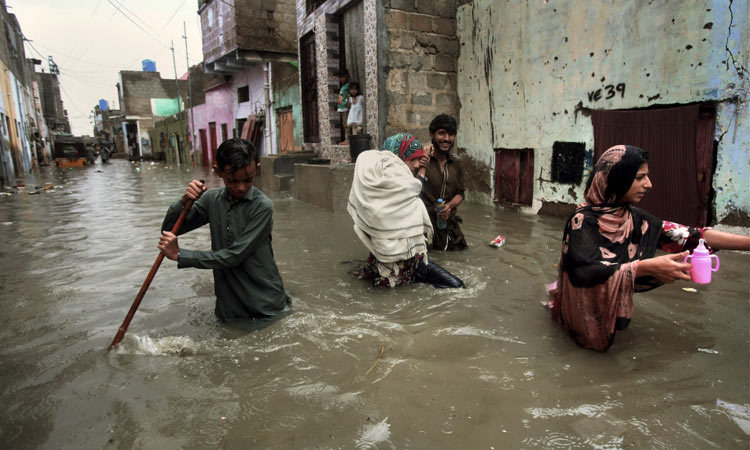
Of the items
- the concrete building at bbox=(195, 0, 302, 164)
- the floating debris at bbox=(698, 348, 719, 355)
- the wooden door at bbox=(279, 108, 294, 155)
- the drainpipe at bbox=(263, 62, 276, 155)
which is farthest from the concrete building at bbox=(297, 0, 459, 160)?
the drainpipe at bbox=(263, 62, 276, 155)

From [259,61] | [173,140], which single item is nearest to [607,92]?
[259,61]

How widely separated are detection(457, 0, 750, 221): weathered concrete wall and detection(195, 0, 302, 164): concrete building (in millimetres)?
8567

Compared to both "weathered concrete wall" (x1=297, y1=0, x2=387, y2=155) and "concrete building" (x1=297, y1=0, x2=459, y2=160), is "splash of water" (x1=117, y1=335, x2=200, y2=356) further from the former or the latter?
"weathered concrete wall" (x1=297, y1=0, x2=387, y2=155)

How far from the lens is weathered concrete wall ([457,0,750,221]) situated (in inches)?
178

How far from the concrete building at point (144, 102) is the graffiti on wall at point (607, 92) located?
42951 millimetres

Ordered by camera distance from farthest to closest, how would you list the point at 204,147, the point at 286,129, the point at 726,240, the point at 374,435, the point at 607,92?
the point at 204,147 → the point at 286,129 → the point at 607,92 → the point at 726,240 → the point at 374,435

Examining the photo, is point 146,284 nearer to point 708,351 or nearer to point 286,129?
point 708,351

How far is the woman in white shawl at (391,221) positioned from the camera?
3588 mm

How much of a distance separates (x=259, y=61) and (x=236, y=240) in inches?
659

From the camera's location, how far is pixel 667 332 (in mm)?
2820

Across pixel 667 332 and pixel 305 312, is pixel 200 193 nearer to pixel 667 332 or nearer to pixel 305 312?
pixel 305 312

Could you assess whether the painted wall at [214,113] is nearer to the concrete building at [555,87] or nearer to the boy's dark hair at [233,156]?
the concrete building at [555,87]

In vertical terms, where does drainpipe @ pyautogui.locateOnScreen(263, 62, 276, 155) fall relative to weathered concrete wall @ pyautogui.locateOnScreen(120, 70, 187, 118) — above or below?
below

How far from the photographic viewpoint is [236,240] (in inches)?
110
